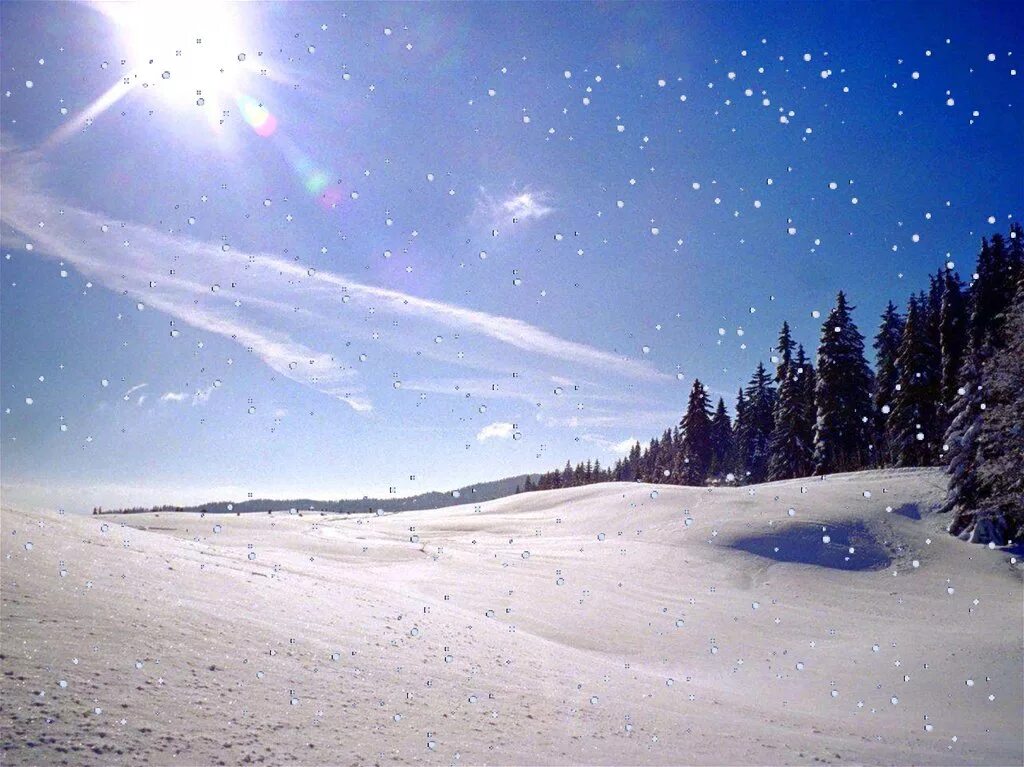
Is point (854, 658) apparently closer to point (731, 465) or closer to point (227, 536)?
point (227, 536)

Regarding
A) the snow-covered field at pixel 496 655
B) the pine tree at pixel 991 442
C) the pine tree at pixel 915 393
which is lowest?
the snow-covered field at pixel 496 655

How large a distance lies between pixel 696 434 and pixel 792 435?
1204 cm

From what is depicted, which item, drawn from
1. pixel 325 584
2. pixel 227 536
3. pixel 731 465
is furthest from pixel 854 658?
pixel 731 465

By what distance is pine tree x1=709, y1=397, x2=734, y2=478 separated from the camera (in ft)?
219

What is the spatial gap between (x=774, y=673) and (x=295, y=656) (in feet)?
29.9

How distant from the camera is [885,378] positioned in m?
48.7

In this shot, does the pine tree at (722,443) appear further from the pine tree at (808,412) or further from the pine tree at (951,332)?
the pine tree at (951,332)

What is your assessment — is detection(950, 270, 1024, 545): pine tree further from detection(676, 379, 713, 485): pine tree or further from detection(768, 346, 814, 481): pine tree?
detection(676, 379, 713, 485): pine tree

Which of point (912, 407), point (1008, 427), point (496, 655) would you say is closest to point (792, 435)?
point (912, 407)

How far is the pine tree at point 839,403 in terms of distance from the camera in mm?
42281

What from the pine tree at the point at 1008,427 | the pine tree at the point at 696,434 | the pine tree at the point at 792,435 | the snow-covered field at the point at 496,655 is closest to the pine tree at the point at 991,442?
the pine tree at the point at 1008,427

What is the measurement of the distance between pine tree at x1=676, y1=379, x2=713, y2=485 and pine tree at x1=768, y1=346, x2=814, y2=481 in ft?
30.2

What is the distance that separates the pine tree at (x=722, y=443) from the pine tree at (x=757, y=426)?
4659mm

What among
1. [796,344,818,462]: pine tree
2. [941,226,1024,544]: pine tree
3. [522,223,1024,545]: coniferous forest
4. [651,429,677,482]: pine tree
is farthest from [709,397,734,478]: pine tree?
[941,226,1024,544]: pine tree
